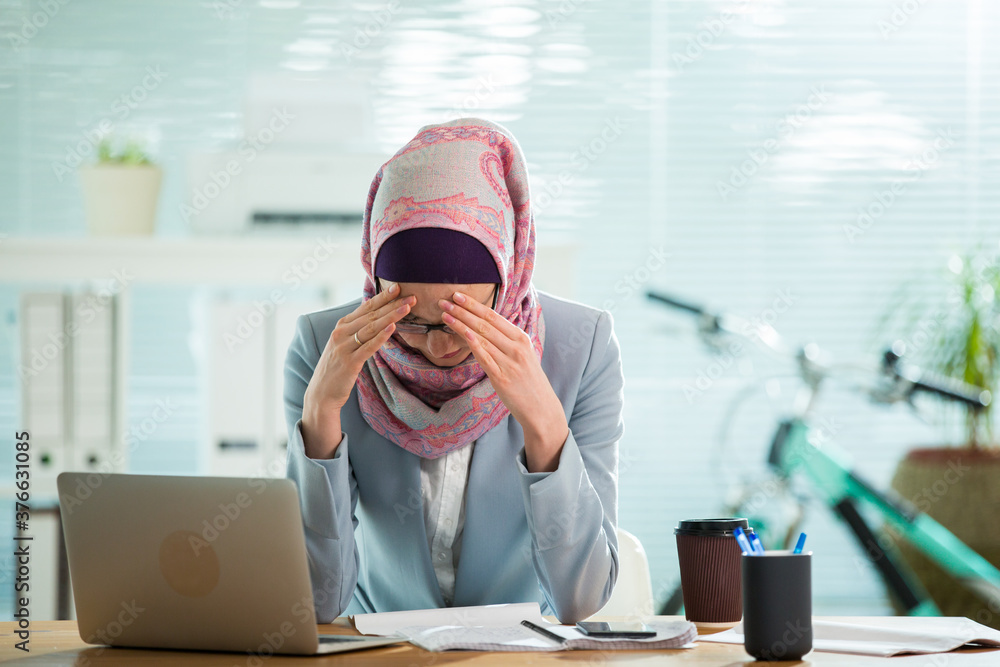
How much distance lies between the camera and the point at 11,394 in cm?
315

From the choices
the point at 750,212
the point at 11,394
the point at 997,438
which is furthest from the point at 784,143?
the point at 11,394

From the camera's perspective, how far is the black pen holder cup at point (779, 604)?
0.94 meters

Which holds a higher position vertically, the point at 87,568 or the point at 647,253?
the point at 647,253

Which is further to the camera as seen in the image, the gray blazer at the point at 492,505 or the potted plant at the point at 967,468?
the potted plant at the point at 967,468

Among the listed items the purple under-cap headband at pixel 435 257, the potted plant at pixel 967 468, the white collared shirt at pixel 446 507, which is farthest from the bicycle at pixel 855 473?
the purple under-cap headband at pixel 435 257

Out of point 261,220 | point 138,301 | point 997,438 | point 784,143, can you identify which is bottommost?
point 997,438

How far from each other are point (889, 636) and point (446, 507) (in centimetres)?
60

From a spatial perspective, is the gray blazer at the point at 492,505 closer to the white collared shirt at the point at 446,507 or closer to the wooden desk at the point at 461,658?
the white collared shirt at the point at 446,507

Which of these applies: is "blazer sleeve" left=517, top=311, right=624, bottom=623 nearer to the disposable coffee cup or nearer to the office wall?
the disposable coffee cup

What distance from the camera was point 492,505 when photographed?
1.35m

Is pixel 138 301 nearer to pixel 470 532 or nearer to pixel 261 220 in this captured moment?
pixel 261 220

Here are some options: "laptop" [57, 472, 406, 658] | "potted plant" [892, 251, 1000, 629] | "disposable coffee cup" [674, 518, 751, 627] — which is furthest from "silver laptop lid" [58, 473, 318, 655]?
"potted plant" [892, 251, 1000, 629]

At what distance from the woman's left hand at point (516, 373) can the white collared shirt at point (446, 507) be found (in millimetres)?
183

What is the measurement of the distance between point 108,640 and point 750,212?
2767 mm
